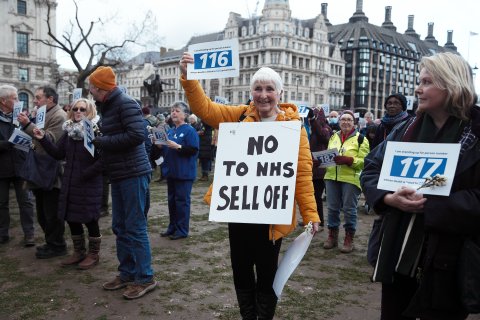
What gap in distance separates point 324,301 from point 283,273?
1.64 m

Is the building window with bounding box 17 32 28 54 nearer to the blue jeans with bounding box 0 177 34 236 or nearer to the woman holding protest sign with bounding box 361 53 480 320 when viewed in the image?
the blue jeans with bounding box 0 177 34 236

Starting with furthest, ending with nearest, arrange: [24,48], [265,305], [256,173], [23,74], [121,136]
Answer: [24,48], [23,74], [121,136], [265,305], [256,173]

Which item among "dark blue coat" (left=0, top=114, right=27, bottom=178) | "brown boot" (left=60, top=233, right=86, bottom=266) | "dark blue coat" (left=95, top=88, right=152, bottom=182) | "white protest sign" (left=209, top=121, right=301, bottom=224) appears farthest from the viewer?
"dark blue coat" (left=0, top=114, right=27, bottom=178)

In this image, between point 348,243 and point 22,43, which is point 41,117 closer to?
point 348,243

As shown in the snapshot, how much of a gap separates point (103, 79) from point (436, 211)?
11.0 feet

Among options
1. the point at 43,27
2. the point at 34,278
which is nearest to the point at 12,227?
the point at 34,278

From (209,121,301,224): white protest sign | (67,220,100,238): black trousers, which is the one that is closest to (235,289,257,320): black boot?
(209,121,301,224): white protest sign

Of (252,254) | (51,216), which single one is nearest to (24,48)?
(51,216)

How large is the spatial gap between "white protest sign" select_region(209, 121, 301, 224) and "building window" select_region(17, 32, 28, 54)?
6439 centimetres

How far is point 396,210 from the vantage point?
95.0 inches

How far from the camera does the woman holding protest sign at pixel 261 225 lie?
3080 millimetres

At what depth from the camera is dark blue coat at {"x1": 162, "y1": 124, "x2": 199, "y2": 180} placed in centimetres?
661

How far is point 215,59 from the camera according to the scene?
10.6 feet

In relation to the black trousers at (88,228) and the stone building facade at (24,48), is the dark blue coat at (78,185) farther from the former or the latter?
the stone building facade at (24,48)
